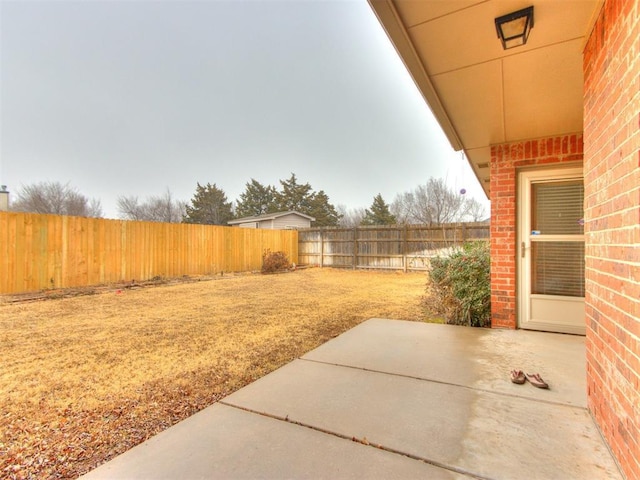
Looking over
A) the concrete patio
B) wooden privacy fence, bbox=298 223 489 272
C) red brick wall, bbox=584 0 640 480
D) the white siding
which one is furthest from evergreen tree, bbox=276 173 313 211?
red brick wall, bbox=584 0 640 480

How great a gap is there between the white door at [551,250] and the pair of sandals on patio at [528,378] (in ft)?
5.37

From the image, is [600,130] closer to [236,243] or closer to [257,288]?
[257,288]

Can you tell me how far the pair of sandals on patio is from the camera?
88.8 inches

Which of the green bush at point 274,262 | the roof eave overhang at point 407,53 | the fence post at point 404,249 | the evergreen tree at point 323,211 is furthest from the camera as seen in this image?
the evergreen tree at point 323,211

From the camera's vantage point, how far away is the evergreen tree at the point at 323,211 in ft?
106

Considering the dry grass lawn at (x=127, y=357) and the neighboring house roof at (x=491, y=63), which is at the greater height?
the neighboring house roof at (x=491, y=63)

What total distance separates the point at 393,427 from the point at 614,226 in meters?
1.52

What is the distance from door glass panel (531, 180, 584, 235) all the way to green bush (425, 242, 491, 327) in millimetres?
933

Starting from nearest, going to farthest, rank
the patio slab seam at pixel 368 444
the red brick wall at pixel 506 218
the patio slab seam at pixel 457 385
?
the patio slab seam at pixel 368 444 < the patio slab seam at pixel 457 385 < the red brick wall at pixel 506 218

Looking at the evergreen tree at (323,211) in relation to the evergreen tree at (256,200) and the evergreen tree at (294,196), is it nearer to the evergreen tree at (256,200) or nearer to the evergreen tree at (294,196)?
the evergreen tree at (294,196)

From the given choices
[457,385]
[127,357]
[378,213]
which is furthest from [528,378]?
[378,213]

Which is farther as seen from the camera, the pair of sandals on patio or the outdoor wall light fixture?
the pair of sandals on patio

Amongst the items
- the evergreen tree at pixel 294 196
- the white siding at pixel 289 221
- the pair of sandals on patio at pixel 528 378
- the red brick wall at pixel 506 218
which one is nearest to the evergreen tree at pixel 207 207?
the evergreen tree at pixel 294 196

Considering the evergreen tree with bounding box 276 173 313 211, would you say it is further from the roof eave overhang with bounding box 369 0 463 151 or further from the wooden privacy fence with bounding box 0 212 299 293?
the roof eave overhang with bounding box 369 0 463 151
